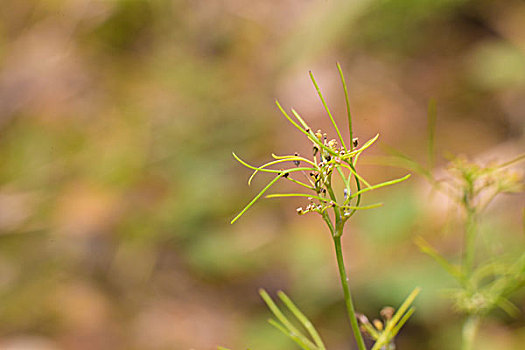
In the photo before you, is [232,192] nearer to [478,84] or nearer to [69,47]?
[478,84]

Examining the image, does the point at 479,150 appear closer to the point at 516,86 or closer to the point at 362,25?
the point at 516,86

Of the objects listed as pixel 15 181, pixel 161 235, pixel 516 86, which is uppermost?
pixel 15 181

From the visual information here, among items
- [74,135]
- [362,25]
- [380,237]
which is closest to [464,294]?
[380,237]

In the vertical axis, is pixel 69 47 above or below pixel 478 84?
above

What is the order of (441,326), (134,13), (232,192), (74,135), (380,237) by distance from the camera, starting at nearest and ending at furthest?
(441,326) → (380,237) → (232,192) → (74,135) → (134,13)

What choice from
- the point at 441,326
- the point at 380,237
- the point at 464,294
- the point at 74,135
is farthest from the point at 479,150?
the point at 74,135

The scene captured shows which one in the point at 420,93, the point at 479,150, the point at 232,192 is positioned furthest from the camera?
the point at 420,93

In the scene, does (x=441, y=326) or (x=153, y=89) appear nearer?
(x=441, y=326)
